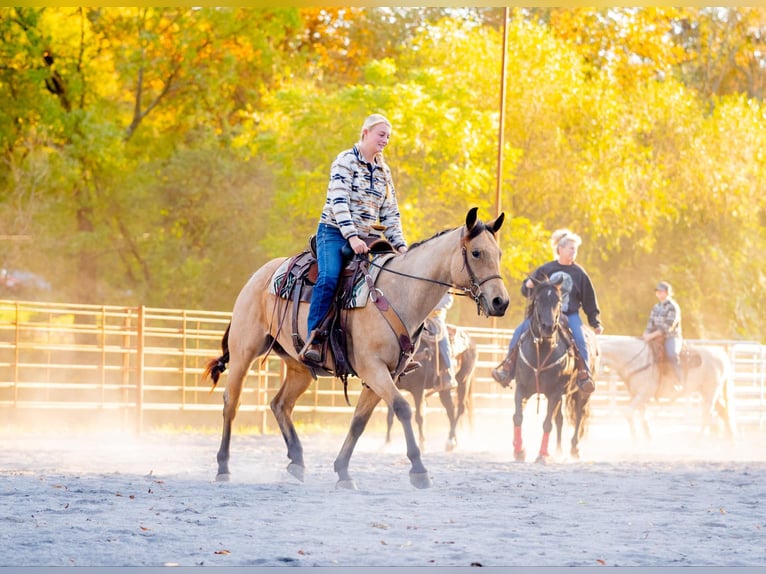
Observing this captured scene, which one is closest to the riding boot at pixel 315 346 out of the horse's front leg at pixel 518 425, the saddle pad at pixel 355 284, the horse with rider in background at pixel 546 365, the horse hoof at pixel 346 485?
the saddle pad at pixel 355 284

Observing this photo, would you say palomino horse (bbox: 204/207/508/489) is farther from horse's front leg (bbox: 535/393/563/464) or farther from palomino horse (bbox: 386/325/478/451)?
palomino horse (bbox: 386/325/478/451)

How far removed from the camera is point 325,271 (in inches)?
385

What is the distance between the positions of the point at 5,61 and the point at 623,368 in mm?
18146

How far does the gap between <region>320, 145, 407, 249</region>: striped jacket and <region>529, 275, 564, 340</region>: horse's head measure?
348 centimetres

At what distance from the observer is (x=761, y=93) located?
138 feet

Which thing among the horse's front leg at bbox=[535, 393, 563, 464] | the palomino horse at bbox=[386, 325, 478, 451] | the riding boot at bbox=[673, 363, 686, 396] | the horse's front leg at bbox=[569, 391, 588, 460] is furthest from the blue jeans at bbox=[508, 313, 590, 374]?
the riding boot at bbox=[673, 363, 686, 396]

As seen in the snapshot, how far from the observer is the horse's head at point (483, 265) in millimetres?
9008

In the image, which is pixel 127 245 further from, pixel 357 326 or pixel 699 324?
pixel 357 326

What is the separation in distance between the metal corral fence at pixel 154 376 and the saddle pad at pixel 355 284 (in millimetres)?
3172

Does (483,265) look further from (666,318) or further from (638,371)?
(638,371)

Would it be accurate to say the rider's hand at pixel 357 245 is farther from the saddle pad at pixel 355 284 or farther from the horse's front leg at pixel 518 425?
the horse's front leg at pixel 518 425

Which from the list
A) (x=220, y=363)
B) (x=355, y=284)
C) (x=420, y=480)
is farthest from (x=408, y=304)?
(x=220, y=363)

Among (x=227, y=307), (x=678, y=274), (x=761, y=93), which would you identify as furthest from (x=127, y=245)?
(x=761, y=93)

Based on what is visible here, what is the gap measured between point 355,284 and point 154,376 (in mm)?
22615
